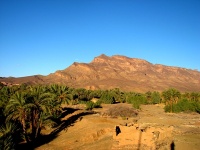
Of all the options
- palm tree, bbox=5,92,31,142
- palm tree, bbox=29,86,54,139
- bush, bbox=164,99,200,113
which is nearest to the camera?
palm tree, bbox=5,92,31,142

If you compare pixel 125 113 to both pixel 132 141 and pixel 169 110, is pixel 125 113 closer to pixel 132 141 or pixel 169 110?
pixel 169 110

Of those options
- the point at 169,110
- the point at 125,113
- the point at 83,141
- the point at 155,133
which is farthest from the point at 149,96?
the point at 155,133

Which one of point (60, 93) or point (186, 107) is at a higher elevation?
point (60, 93)

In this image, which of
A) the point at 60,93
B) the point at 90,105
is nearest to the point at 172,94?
the point at 90,105

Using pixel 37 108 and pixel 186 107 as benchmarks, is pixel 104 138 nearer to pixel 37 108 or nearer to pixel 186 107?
pixel 37 108

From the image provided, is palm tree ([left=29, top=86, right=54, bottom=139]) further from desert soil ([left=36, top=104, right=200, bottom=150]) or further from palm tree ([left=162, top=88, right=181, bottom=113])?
palm tree ([left=162, top=88, right=181, bottom=113])

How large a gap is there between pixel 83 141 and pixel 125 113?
22.7 meters

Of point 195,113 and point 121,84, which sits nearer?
point 195,113

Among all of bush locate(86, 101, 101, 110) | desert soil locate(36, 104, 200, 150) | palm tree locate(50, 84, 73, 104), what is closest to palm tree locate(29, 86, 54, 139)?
desert soil locate(36, 104, 200, 150)

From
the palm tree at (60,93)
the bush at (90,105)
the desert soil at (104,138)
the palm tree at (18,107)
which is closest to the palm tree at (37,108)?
the palm tree at (18,107)

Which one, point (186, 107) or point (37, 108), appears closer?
point (37, 108)

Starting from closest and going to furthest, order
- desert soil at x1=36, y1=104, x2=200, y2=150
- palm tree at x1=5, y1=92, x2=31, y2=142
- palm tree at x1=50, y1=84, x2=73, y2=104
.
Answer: desert soil at x1=36, y1=104, x2=200, y2=150, palm tree at x1=5, y1=92, x2=31, y2=142, palm tree at x1=50, y1=84, x2=73, y2=104

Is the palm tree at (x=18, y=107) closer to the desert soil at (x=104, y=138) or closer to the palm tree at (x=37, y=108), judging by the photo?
the palm tree at (x=37, y=108)

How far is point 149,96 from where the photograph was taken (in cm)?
10519
